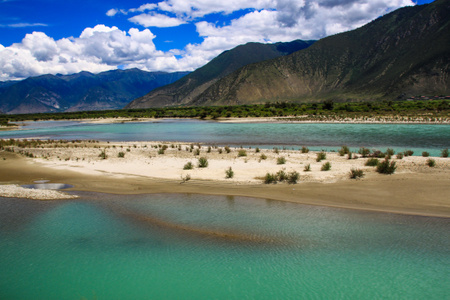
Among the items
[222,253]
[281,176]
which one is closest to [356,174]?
[281,176]

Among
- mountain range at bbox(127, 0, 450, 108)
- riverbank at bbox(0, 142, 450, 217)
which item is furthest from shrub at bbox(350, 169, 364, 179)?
mountain range at bbox(127, 0, 450, 108)

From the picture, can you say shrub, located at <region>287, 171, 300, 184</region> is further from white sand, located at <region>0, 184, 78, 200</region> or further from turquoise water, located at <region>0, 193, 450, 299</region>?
white sand, located at <region>0, 184, 78, 200</region>

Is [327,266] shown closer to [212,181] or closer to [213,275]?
[213,275]

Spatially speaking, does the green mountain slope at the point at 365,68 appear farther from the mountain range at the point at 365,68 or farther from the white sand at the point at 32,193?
the white sand at the point at 32,193

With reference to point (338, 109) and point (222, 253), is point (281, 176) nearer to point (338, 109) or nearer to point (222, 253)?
point (222, 253)

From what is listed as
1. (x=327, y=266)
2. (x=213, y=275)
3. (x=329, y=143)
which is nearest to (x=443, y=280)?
(x=327, y=266)

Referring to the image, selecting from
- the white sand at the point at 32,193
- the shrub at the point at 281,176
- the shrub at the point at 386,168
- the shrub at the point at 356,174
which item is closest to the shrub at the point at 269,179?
the shrub at the point at 281,176
